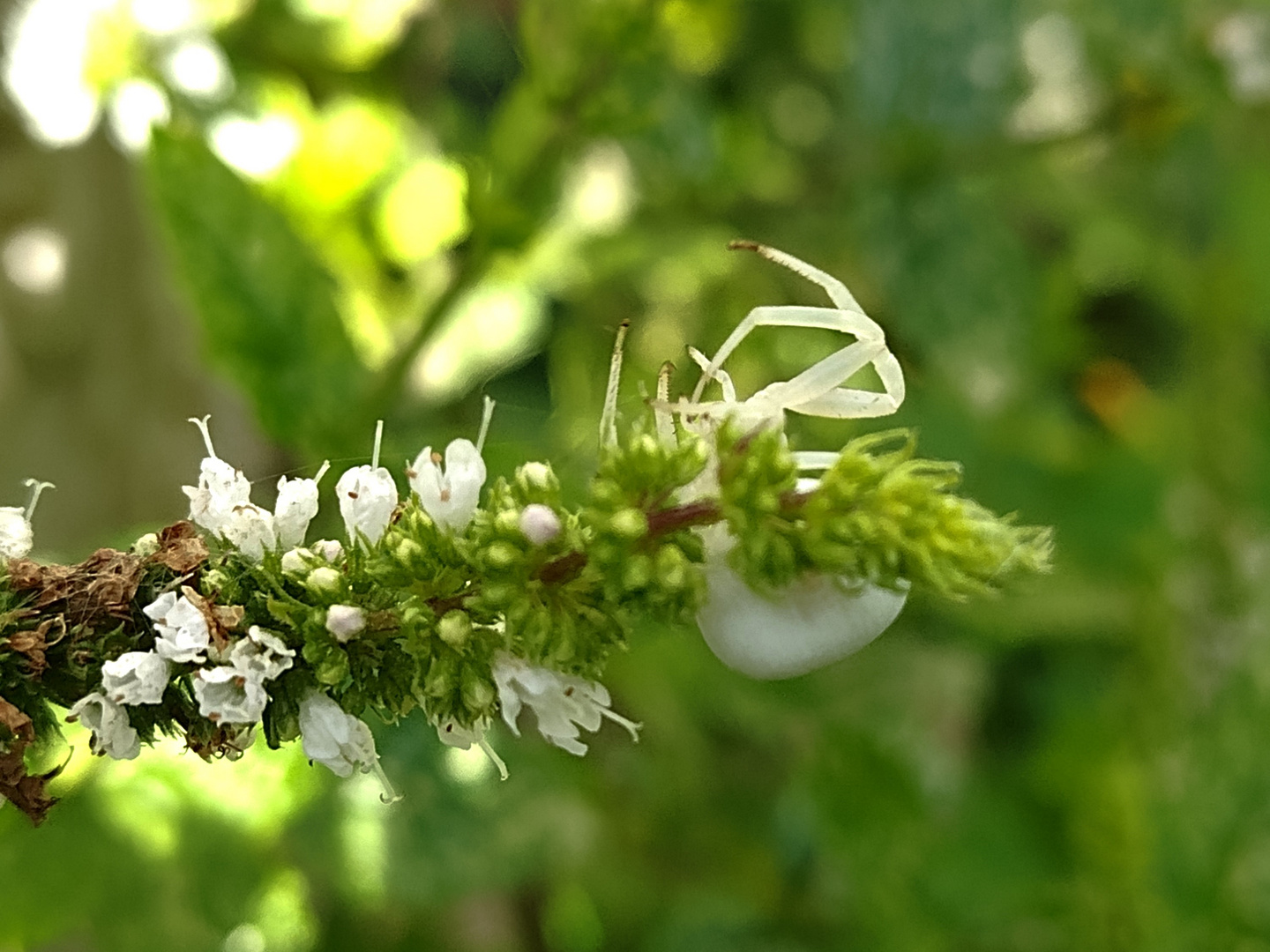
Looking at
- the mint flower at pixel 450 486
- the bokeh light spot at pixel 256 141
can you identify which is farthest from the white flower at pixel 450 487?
the bokeh light spot at pixel 256 141

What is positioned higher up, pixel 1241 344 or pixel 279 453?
pixel 279 453

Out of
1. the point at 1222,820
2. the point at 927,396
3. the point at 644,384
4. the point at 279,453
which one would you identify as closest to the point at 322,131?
the point at 279,453

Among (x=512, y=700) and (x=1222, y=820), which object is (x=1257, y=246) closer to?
(x=1222, y=820)

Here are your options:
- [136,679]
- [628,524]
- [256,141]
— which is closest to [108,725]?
[136,679]

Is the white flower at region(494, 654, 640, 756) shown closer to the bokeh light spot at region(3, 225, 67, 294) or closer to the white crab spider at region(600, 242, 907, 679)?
the white crab spider at region(600, 242, 907, 679)

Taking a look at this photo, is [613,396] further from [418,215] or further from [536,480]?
[418,215]

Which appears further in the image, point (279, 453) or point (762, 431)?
point (279, 453)

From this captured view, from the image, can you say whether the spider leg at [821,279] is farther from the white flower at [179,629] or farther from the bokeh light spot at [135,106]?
the bokeh light spot at [135,106]
